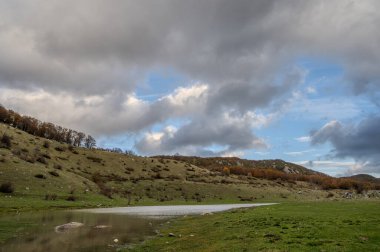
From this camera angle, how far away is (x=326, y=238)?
26.4 m

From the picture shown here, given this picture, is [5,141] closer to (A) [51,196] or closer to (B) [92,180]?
(B) [92,180]

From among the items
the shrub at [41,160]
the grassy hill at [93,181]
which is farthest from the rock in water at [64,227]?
the shrub at [41,160]

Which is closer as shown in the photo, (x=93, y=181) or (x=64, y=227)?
(x=64, y=227)

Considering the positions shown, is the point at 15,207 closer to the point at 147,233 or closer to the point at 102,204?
the point at 102,204

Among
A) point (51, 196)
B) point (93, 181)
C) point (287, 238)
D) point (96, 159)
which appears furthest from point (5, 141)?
point (287, 238)

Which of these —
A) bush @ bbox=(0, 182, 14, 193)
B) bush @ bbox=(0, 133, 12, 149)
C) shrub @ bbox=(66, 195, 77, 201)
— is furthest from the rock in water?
bush @ bbox=(0, 133, 12, 149)

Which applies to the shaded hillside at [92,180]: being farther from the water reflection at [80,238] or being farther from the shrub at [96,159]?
the water reflection at [80,238]

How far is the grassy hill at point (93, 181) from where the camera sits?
8025 cm

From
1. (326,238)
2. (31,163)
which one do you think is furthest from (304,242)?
(31,163)

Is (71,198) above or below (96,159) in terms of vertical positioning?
below

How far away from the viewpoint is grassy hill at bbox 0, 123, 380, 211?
80.2 metres

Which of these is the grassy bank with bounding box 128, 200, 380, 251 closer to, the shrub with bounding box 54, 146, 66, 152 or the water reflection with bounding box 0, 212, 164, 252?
the water reflection with bounding box 0, 212, 164, 252

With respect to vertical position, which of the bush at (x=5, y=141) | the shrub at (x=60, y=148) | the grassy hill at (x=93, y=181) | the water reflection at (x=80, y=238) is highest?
the shrub at (x=60, y=148)

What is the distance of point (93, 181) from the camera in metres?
117
